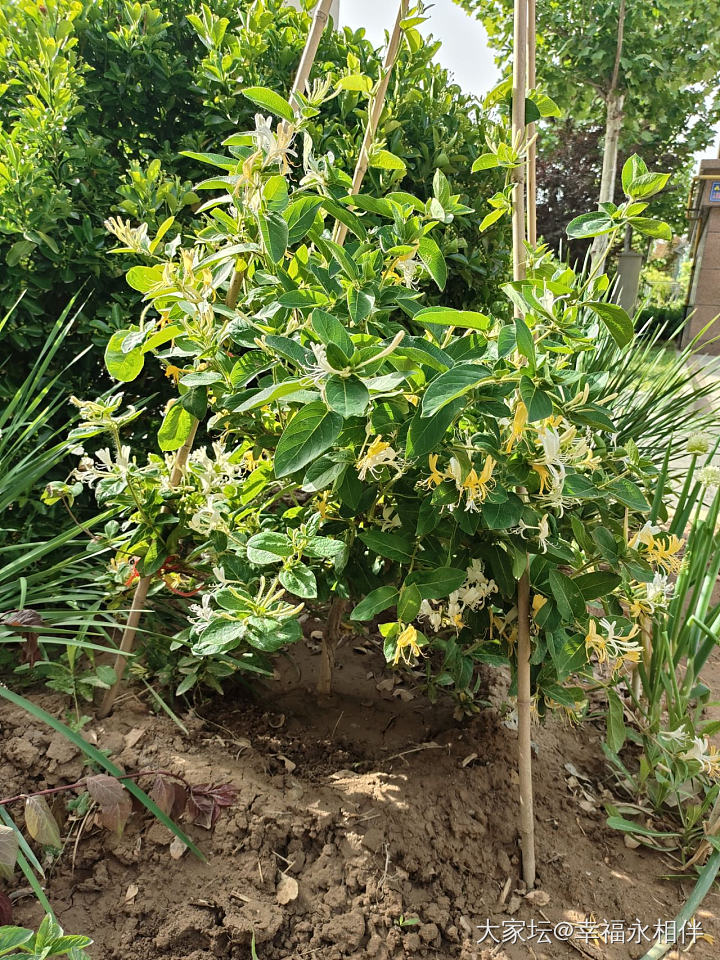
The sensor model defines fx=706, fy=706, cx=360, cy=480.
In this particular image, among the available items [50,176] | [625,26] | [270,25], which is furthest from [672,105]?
[50,176]

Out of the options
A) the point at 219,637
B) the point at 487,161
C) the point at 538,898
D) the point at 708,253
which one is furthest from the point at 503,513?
the point at 708,253

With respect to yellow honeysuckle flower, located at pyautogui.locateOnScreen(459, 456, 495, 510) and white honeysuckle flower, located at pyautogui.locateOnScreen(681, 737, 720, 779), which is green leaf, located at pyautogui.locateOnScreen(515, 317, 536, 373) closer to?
yellow honeysuckle flower, located at pyautogui.locateOnScreen(459, 456, 495, 510)

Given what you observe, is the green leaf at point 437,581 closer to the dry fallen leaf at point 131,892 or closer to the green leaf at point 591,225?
the green leaf at point 591,225

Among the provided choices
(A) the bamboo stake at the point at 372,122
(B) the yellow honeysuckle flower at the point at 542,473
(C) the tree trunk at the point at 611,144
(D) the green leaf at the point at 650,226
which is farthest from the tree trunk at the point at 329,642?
(C) the tree trunk at the point at 611,144

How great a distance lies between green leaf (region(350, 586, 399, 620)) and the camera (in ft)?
3.93

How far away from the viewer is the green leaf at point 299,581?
1.17m

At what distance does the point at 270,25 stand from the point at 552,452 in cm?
180

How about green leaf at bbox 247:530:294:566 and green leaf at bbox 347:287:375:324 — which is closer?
green leaf at bbox 347:287:375:324

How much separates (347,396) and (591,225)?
0.56m

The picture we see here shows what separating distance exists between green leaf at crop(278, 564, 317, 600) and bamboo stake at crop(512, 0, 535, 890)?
38 centimetres

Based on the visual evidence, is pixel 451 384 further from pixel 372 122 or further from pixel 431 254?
pixel 372 122

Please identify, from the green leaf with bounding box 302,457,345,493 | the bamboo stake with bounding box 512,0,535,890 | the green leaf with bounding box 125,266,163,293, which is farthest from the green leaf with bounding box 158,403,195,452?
the bamboo stake with bounding box 512,0,535,890

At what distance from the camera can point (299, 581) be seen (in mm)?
1185

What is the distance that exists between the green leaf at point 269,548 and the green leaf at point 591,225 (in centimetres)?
69
